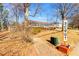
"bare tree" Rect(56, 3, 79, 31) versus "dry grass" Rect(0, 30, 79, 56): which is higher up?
"bare tree" Rect(56, 3, 79, 31)

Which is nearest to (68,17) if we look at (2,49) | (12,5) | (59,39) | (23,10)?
(59,39)

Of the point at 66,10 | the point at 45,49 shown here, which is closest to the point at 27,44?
the point at 45,49

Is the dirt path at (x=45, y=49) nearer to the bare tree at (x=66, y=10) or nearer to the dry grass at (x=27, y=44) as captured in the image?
the dry grass at (x=27, y=44)

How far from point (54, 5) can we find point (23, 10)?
422 millimetres

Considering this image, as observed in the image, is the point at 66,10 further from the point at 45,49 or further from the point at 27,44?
the point at 27,44

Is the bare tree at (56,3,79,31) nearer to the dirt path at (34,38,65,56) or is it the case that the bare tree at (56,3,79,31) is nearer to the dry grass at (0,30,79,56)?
the dry grass at (0,30,79,56)

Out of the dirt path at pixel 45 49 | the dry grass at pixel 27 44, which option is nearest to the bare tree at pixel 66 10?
the dry grass at pixel 27 44

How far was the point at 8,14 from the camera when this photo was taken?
8.13 ft

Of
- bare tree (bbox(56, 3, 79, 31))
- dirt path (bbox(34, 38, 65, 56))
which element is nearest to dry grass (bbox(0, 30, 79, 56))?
dirt path (bbox(34, 38, 65, 56))

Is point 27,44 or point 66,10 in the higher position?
point 66,10

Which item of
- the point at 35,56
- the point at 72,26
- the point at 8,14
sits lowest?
the point at 35,56

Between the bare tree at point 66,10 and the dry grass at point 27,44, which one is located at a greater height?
the bare tree at point 66,10

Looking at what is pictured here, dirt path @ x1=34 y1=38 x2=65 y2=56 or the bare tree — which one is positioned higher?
the bare tree

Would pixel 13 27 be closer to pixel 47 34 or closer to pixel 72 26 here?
pixel 47 34
